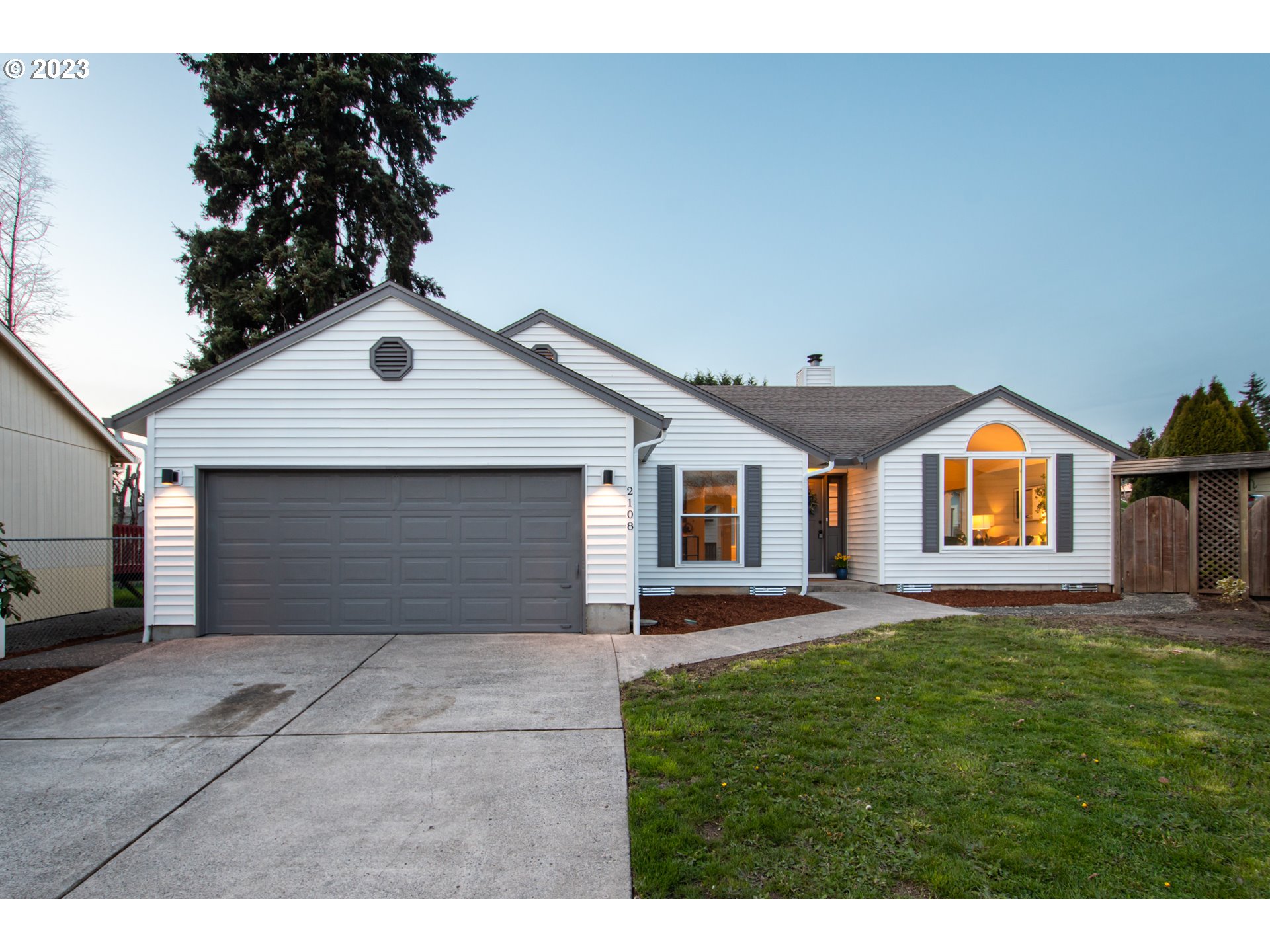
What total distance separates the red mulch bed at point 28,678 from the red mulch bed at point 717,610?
6.32 m

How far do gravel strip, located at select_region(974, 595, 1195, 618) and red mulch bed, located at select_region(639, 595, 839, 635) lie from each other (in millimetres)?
2796

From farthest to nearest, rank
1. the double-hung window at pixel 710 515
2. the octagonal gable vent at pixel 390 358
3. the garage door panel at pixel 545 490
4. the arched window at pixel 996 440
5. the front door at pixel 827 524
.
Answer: the front door at pixel 827 524
the arched window at pixel 996 440
the double-hung window at pixel 710 515
the garage door panel at pixel 545 490
the octagonal gable vent at pixel 390 358

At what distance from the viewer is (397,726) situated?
4.64 m

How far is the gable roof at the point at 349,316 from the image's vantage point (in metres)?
7.70

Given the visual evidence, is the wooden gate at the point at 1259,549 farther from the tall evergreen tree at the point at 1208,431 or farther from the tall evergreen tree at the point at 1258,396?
the tall evergreen tree at the point at 1258,396

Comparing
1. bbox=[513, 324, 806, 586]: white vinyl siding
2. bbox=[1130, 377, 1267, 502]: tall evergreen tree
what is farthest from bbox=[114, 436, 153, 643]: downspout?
bbox=[1130, 377, 1267, 502]: tall evergreen tree

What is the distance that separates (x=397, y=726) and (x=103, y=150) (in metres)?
15.7

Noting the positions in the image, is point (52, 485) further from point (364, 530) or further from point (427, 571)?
point (427, 571)

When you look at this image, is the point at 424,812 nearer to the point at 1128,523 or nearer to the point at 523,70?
the point at 1128,523

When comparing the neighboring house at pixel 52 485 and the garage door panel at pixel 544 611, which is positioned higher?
the neighboring house at pixel 52 485

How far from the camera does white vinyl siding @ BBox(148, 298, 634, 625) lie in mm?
7809

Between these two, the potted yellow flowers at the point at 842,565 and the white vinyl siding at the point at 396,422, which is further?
the potted yellow flowers at the point at 842,565

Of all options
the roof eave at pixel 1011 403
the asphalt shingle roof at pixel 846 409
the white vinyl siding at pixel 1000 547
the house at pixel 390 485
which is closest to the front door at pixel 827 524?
the asphalt shingle roof at pixel 846 409

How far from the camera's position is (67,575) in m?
10.3
